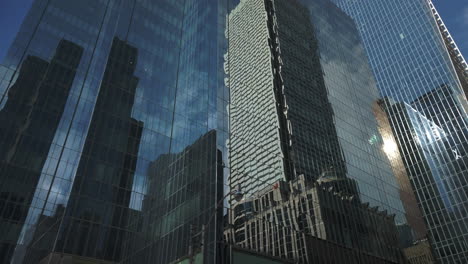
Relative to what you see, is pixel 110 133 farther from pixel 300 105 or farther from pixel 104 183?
pixel 300 105

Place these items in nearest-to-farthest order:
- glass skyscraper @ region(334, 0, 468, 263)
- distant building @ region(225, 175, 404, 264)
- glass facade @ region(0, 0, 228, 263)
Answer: glass facade @ region(0, 0, 228, 263) → distant building @ region(225, 175, 404, 264) → glass skyscraper @ region(334, 0, 468, 263)

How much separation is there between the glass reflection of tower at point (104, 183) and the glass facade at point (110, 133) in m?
0.13

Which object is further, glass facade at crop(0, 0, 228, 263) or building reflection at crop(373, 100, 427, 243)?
building reflection at crop(373, 100, 427, 243)

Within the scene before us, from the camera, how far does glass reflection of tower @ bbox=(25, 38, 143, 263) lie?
1629 inches

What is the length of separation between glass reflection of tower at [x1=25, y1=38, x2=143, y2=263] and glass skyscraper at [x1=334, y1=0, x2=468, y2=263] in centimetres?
6280

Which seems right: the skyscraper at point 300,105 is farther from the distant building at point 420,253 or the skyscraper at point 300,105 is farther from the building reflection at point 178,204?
the distant building at point 420,253

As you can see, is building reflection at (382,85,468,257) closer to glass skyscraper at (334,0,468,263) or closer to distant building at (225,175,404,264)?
glass skyscraper at (334,0,468,263)

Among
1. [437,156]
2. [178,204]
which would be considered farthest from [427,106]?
[178,204]

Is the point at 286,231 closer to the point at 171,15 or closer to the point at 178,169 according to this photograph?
the point at 178,169

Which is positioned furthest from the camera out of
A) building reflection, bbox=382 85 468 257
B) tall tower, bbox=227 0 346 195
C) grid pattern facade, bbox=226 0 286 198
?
building reflection, bbox=382 85 468 257

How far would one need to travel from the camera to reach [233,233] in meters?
41.4

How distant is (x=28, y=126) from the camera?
4931 cm

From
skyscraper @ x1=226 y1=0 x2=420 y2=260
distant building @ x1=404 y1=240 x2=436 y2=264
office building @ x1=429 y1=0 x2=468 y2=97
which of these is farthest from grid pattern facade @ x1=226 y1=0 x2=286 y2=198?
office building @ x1=429 y1=0 x2=468 y2=97

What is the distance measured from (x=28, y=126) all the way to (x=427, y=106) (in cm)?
10227
